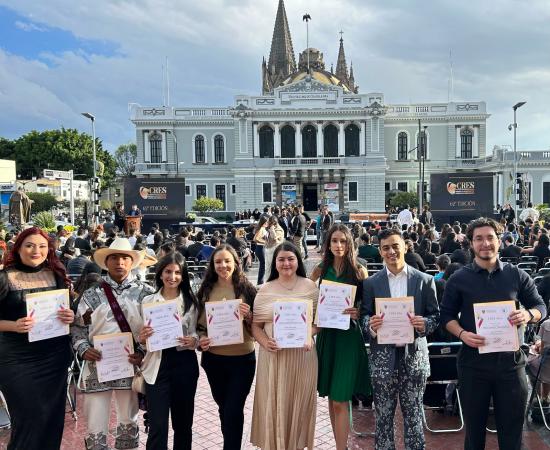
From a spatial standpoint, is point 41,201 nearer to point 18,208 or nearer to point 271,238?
point 18,208

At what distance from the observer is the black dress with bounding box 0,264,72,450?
3.65 meters

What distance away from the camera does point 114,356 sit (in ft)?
12.3

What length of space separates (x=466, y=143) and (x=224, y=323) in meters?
51.3

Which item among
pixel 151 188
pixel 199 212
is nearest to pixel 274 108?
pixel 199 212

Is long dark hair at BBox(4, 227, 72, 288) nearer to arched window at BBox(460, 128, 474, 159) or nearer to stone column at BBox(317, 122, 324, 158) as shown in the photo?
stone column at BBox(317, 122, 324, 158)

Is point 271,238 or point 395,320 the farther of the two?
point 271,238

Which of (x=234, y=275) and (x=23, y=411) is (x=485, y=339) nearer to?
(x=234, y=275)

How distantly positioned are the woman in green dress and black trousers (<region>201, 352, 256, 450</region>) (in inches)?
25.2

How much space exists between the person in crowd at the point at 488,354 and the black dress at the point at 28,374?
311 cm

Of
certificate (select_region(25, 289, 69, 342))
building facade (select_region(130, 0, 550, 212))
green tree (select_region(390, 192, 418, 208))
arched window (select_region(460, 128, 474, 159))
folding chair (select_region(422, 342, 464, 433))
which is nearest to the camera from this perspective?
certificate (select_region(25, 289, 69, 342))

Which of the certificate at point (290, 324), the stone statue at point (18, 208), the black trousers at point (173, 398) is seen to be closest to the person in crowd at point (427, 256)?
the certificate at point (290, 324)

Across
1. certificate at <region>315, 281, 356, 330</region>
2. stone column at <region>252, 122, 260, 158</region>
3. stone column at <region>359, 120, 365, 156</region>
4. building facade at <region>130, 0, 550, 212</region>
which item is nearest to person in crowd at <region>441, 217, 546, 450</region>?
certificate at <region>315, 281, 356, 330</region>

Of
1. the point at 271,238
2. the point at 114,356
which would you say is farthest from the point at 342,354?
the point at 271,238

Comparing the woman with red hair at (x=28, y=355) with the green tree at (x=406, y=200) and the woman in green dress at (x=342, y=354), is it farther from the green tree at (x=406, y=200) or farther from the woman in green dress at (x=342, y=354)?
the green tree at (x=406, y=200)
